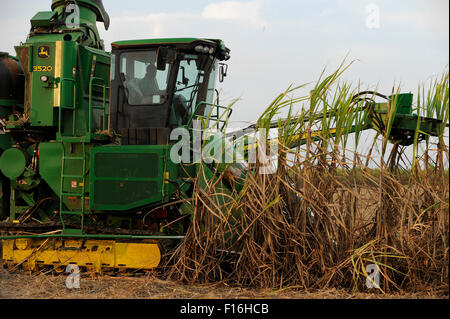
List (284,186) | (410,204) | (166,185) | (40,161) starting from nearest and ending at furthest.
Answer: (410,204) < (284,186) < (166,185) < (40,161)

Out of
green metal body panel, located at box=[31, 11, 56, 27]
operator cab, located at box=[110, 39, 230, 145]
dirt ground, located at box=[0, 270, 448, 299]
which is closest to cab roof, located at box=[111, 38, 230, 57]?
operator cab, located at box=[110, 39, 230, 145]

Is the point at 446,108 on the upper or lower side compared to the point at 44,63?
lower

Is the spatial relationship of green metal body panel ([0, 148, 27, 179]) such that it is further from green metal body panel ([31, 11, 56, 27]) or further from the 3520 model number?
green metal body panel ([31, 11, 56, 27])

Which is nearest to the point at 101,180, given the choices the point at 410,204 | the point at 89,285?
the point at 89,285

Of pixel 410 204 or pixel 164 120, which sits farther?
pixel 164 120

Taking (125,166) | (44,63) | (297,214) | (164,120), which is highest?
(44,63)

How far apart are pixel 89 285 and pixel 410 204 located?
3464 millimetres

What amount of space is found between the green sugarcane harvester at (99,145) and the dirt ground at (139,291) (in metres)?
0.44

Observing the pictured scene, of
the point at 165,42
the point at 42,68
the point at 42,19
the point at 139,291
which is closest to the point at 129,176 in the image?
the point at 139,291

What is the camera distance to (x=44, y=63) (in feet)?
21.7

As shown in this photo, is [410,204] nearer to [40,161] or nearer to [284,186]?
[284,186]

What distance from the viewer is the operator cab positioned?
6.15 meters

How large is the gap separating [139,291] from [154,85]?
246 centimetres

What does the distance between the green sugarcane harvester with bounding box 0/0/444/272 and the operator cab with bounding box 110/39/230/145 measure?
0.01m
